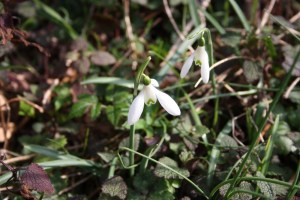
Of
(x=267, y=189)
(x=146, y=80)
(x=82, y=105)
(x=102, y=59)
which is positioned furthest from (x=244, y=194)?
(x=102, y=59)

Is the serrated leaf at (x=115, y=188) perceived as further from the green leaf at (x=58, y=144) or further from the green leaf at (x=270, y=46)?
the green leaf at (x=270, y=46)

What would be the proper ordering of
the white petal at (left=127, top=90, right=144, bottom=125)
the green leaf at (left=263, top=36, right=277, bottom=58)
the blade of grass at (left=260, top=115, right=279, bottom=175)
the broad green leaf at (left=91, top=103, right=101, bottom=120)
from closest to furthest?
the white petal at (left=127, top=90, right=144, bottom=125) → the blade of grass at (left=260, top=115, right=279, bottom=175) → the broad green leaf at (left=91, top=103, right=101, bottom=120) → the green leaf at (left=263, top=36, right=277, bottom=58)

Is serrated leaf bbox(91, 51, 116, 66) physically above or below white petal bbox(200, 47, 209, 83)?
below

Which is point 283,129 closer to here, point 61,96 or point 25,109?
point 61,96

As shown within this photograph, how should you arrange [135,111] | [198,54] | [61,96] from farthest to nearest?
[61,96] → [198,54] → [135,111]

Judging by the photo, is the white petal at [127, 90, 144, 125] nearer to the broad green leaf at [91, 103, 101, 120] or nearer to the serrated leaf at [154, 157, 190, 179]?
the serrated leaf at [154, 157, 190, 179]

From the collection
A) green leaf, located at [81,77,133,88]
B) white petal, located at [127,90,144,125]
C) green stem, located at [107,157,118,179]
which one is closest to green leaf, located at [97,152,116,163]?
green stem, located at [107,157,118,179]
